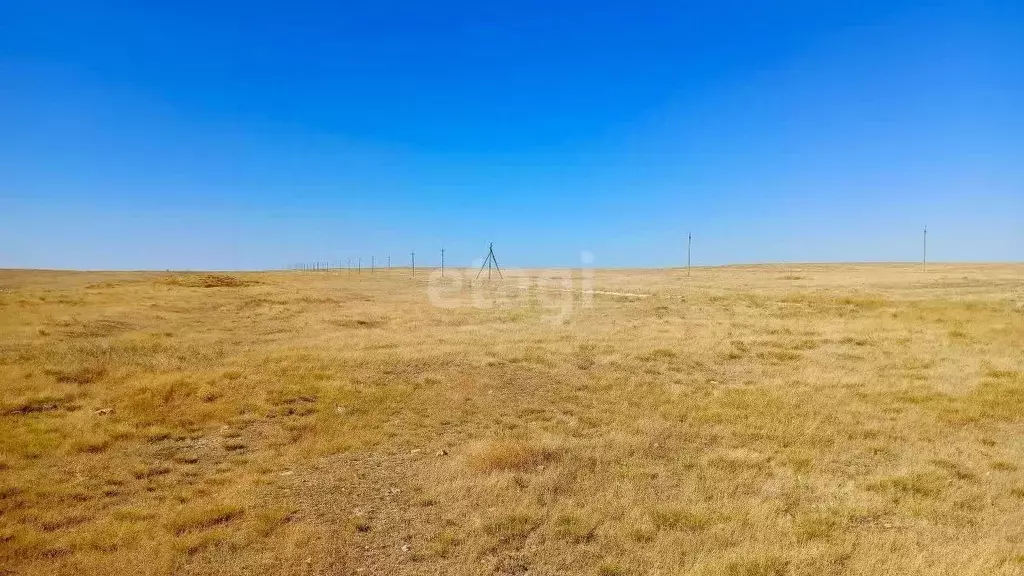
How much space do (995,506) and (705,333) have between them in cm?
1504

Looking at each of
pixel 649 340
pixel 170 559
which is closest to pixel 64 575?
pixel 170 559

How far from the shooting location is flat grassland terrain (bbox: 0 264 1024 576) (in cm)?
540

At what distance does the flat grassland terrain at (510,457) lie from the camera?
213 inches

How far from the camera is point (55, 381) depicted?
470 inches

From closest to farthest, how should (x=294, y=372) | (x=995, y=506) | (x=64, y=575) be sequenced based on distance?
(x=64, y=575), (x=995, y=506), (x=294, y=372)

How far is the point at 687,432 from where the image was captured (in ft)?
31.3

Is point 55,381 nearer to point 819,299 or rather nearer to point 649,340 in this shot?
point 649,340

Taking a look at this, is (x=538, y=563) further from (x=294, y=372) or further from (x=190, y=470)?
(x=294, y=372)

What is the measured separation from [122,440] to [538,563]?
7743 millimetres

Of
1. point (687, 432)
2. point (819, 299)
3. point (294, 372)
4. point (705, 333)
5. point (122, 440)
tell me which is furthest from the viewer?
point (819, 299)

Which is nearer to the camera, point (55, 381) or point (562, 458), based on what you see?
point (562, 458)

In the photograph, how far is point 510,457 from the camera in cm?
785

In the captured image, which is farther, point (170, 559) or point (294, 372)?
point (294, 372)

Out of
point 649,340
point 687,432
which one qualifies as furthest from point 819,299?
point 687,432
